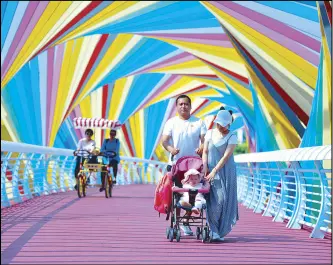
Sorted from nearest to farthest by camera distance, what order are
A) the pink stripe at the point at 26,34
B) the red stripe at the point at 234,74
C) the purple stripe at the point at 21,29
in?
the purple stripe at the point at 21,29 < the pink stripe at the point at 26,34 < the red stripe at the point at 234,74

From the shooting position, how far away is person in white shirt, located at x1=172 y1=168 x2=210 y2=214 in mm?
7801

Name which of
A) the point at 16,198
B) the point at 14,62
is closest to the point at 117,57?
the point at 14,62

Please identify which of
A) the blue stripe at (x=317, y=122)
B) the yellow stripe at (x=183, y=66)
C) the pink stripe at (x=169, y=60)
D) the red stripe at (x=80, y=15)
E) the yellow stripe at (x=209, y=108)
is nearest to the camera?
the blue stripe at (x=317, y=122)

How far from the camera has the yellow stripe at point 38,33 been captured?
2197 centimetres

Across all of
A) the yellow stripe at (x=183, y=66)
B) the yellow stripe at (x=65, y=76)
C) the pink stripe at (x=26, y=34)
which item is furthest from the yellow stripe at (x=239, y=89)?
the pink stripe at (x=26, y=34)

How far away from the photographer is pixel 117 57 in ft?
99.1

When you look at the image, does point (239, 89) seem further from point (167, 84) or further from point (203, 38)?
point (167, 84)

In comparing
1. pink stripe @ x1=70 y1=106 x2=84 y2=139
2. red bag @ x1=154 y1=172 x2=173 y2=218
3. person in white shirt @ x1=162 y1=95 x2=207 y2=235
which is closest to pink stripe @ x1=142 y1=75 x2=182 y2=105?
pink stripe @ x1=70 y1=106 x2=84 y2=139

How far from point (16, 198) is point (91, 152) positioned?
2189 mm

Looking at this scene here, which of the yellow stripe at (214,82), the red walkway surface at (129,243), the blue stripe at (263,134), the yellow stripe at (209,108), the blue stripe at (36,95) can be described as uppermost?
the yellow stripe at (209,108)

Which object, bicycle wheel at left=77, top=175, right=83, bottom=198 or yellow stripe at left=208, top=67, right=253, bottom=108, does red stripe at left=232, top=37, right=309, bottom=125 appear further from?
yellow stripe at left=208, top=67, right=253, bottom=108

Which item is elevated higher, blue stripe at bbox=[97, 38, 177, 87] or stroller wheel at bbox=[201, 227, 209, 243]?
blue stripe at bbox=[97, 38, 177, 87]

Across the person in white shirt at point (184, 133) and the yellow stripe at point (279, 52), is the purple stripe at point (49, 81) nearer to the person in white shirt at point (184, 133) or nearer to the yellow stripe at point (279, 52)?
the yellow stripe at point (279, 52)

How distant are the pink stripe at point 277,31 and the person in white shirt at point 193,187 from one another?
1151 centimetres
